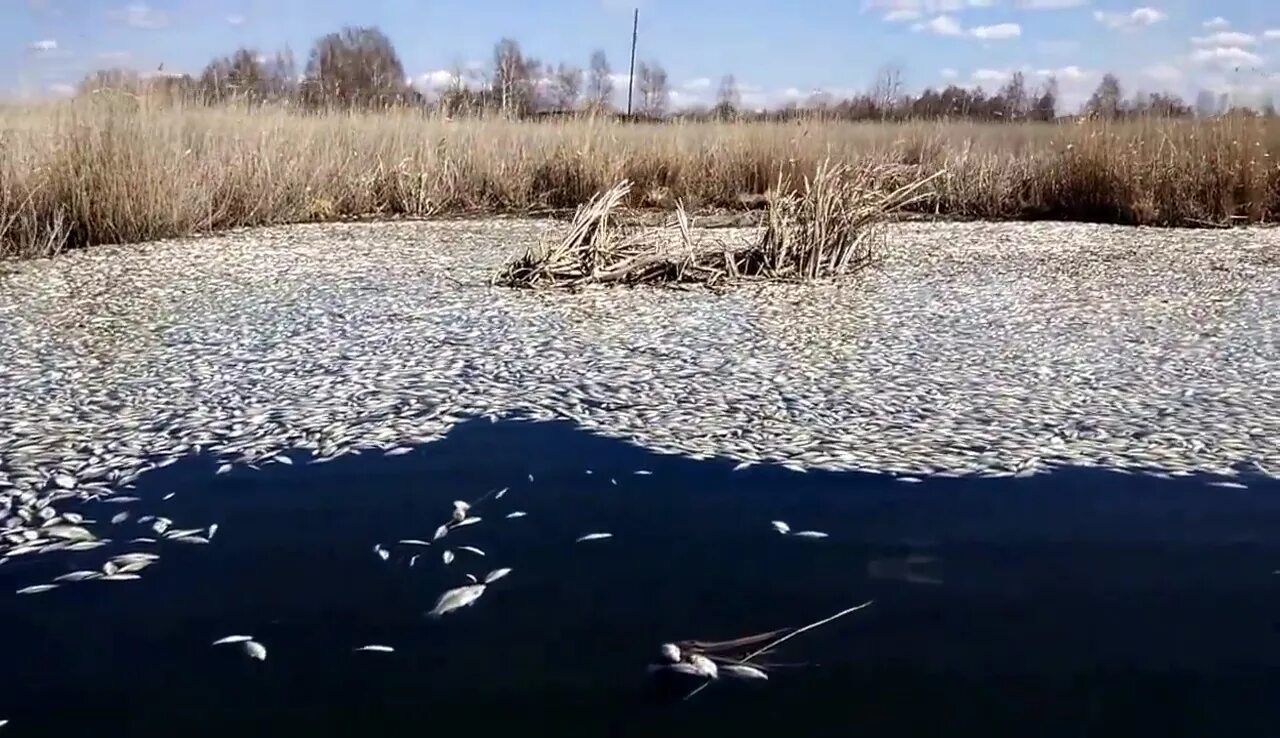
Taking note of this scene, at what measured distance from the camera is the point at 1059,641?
1.58 metres

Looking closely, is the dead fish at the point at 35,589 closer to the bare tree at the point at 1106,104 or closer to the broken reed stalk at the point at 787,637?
the broken reed stalk at the point at 787,637

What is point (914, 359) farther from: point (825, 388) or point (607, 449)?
point (607, 449)

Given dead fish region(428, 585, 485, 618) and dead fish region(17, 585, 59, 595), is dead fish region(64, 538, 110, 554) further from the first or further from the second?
dead fish region(428, 585, 485, 618)

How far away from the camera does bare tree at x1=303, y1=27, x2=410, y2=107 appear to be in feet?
29.0

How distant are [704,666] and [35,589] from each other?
39.1 inches

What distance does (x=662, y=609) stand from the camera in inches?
65.9

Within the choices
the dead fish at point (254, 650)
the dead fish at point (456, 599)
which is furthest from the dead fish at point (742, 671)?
the dead fish at point (254, 650)

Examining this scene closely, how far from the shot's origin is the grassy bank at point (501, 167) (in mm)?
5785

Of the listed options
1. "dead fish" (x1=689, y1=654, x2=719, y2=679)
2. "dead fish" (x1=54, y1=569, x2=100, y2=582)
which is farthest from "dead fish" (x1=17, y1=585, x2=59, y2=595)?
"dead fish" (x1=689, y1=654, x2=719, y2=679)

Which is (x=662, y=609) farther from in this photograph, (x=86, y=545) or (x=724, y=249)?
(x=724, y=249)

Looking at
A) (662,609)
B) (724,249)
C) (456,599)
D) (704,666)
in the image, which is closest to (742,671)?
(704,666)

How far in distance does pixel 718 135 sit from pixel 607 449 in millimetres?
6667

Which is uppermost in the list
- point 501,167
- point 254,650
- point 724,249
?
point 501,167

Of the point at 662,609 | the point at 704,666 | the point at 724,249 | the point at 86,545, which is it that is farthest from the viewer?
the point at 724,249
